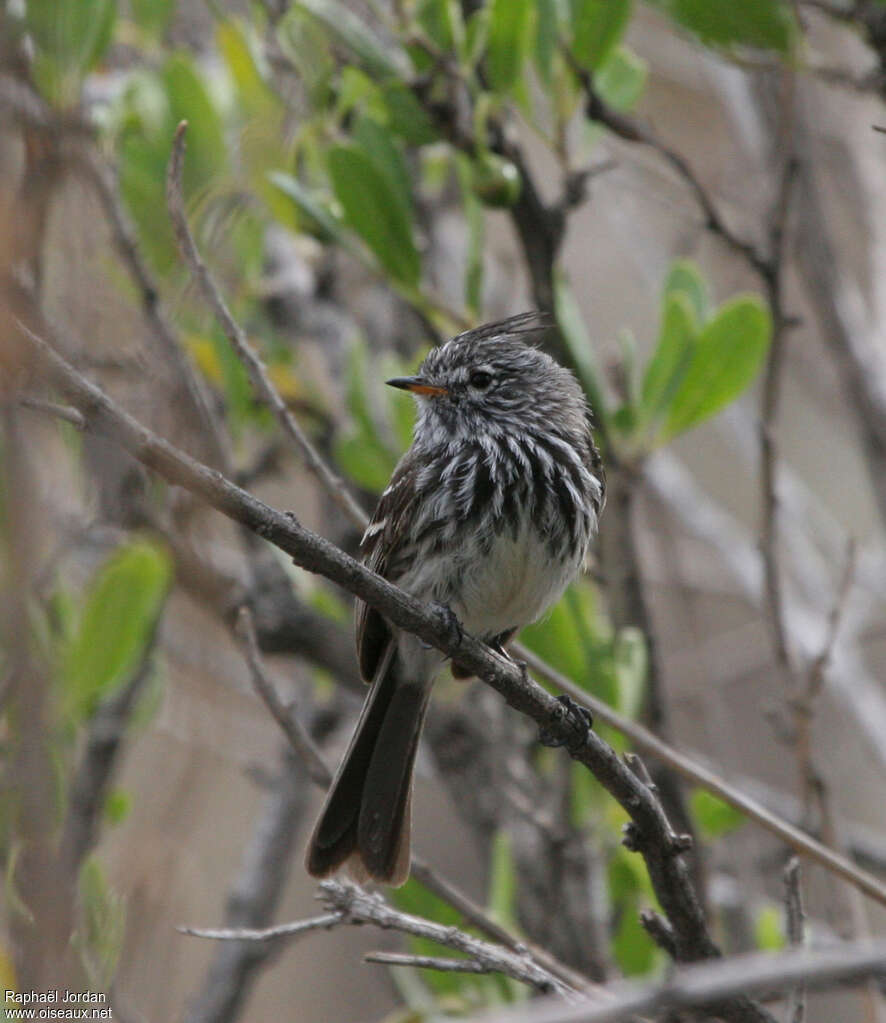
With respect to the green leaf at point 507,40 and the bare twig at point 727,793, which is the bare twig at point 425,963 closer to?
the bare twig at point 727,793

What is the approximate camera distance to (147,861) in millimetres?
2914

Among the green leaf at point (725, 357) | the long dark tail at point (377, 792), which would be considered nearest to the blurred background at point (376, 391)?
the green leaf at point (725, 357)

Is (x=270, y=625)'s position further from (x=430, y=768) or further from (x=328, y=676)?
(x=430, y=768)

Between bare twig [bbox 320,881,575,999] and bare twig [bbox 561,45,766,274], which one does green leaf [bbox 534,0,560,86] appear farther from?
bare twig [bbox 320,881,575,999]

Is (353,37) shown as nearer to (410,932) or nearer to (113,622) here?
(113,622)

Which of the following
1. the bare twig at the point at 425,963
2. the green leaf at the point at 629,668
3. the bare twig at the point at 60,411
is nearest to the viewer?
the bare twig at the point at 60,411

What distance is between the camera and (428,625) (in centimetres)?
236

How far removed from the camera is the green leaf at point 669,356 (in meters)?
3.59

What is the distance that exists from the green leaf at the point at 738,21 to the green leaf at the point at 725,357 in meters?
0.68

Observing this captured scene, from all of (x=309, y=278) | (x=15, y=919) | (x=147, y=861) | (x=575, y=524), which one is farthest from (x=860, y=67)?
(x=15, y=919)

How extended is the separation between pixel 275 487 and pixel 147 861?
373 cm

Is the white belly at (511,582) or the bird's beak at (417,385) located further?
the bird's beak at (417,385)

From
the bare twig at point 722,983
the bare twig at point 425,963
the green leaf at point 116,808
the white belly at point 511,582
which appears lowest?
the bare twig at point 425,963

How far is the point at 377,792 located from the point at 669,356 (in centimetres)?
137
